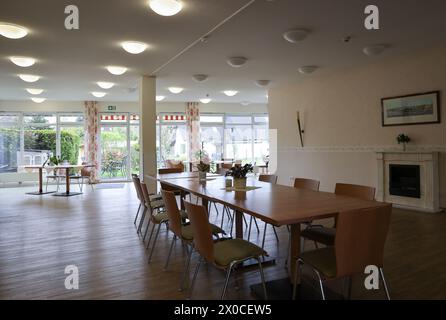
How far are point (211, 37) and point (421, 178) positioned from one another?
14.3ft

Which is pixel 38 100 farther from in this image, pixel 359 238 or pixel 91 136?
pixel 359 238

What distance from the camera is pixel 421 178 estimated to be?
18.5 ft

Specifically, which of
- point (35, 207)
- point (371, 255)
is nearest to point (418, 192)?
point (371, 255)

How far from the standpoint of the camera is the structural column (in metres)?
7.08

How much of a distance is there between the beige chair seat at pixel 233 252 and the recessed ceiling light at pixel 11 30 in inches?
152

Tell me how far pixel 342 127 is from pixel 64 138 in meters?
8.99

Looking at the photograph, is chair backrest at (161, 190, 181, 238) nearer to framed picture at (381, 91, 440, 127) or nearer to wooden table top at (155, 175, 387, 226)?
wooden table top at (155, 175, 387, 226)

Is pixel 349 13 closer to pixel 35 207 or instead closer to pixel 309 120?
pixel 309 120

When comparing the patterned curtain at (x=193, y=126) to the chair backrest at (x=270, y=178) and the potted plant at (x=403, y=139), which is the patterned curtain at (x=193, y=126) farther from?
the chair backrest at (x=270, y=178)

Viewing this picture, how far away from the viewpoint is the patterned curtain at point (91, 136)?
1082 centimetres

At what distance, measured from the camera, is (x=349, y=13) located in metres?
3.94

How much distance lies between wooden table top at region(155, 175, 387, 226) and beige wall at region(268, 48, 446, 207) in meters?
3.98

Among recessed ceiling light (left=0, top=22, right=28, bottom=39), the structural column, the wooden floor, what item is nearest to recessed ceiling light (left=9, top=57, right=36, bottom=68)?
recessed ceiling light (left=0, top=22, right=28, bottom=39)

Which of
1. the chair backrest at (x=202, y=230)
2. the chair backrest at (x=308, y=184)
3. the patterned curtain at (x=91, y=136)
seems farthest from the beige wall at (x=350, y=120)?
the patterned curtain at (x=91, y=136)
